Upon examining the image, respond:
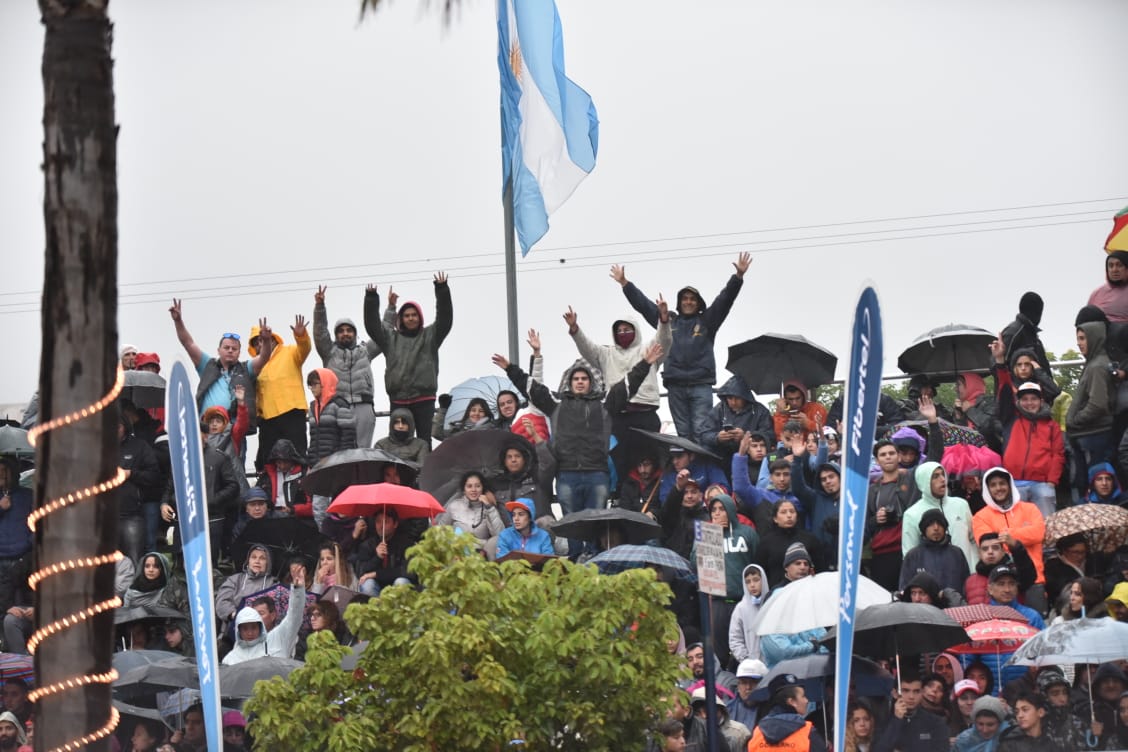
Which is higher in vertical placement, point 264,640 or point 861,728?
point 264,640

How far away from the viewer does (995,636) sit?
46.2ft

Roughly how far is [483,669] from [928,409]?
23.6 ft

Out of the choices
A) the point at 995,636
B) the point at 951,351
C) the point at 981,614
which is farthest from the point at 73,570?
the point at 951,351

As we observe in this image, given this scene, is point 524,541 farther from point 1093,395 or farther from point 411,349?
point 1093,395

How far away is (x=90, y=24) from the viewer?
29.7 feet

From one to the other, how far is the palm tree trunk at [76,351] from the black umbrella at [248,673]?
5.80 meters

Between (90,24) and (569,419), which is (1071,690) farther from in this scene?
(90,24)

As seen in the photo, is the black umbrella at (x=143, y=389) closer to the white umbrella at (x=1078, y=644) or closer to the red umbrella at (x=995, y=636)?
the red umbrella at (x=995, y=636)

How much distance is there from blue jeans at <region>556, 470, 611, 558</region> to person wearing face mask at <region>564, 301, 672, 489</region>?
0.50m

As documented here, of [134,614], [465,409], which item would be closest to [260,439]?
[465,409]

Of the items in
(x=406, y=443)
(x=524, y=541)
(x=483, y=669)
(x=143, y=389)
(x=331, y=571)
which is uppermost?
(x=143, y=389)

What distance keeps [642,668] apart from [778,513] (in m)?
4.25

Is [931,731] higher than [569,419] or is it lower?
lower

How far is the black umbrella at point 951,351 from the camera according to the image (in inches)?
803
